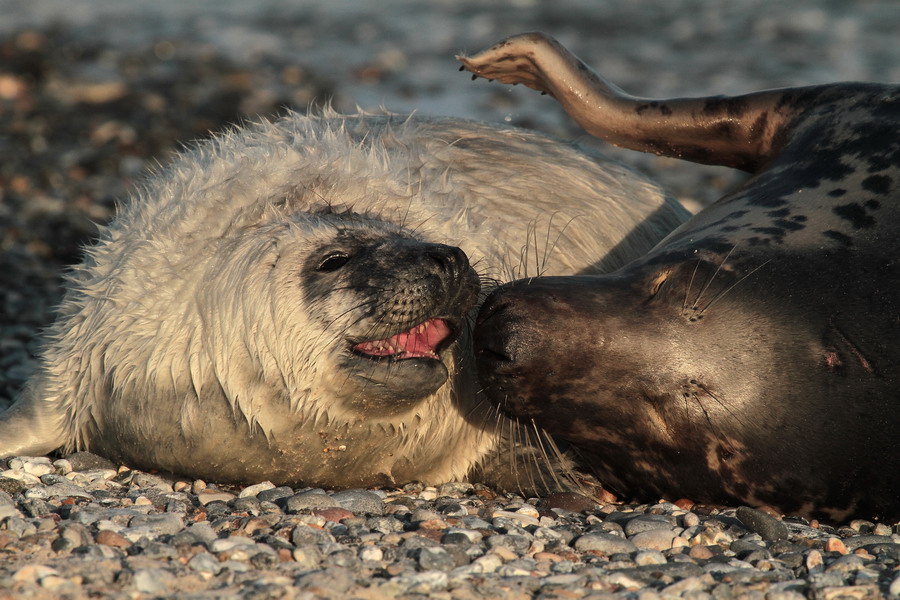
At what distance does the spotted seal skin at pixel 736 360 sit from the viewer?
3221mm

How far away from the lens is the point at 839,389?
126 inches

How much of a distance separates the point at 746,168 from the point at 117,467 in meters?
2.58

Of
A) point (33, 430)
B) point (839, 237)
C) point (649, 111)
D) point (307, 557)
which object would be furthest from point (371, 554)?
point (649, 111)

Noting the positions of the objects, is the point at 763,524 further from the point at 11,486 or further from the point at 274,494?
the point at 11,486

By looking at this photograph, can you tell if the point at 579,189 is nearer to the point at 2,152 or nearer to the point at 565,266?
the point at 565,266

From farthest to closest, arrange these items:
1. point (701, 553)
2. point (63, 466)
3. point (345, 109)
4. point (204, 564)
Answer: point (345, 109) < point (63, 466) < point (701, 553) < point (204, 564)

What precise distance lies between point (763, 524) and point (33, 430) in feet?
7.58

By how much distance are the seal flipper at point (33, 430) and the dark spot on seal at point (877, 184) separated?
106 inches

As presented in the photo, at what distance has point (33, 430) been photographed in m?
3.77

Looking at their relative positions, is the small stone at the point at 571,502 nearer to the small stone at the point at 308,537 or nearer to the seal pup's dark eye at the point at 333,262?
the small stone at the point at 308,537

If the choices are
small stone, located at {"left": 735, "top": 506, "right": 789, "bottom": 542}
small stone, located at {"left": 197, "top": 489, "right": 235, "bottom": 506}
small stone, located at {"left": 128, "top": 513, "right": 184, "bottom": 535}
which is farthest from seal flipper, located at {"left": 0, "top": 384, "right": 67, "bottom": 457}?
small stone, located at {"left": 735, "top": 506, "right": 789, "bottom": 542}

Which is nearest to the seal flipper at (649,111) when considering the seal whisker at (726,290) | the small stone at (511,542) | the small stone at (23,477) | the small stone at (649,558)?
the seal whisker at (726,290)

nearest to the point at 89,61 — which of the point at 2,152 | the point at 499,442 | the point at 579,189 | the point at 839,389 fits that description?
the point at 2,152

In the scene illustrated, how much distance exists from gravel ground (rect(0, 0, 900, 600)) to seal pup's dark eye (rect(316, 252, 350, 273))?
0.66 m
